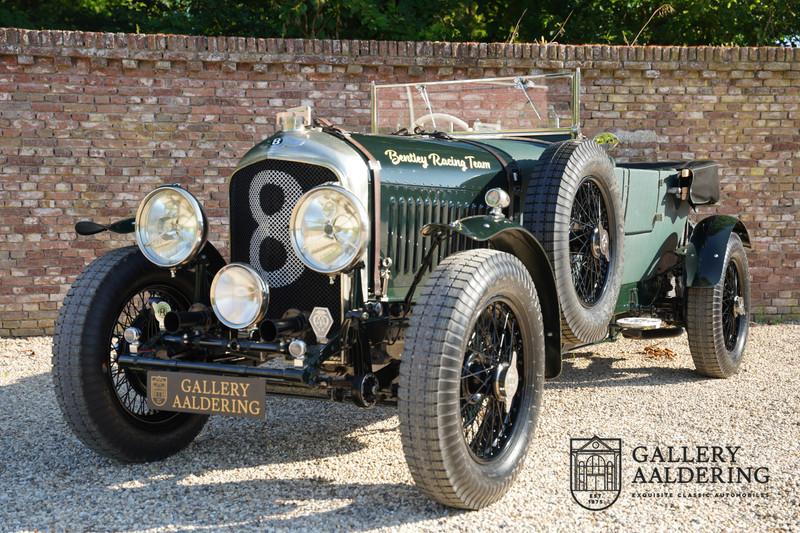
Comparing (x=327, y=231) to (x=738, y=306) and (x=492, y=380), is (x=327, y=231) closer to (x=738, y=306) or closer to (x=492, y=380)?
(x=492, y=380)

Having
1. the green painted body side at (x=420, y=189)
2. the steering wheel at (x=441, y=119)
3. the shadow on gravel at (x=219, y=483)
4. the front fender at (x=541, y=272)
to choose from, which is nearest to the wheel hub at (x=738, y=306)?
the steering wheel at (x=441, y=119)

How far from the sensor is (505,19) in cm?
1165

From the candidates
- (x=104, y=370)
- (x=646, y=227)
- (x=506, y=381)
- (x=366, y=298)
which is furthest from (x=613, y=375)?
(x=104, y=370)

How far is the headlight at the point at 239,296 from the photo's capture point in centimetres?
317

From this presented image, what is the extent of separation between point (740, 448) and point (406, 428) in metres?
1.84

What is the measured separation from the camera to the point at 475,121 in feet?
16.7

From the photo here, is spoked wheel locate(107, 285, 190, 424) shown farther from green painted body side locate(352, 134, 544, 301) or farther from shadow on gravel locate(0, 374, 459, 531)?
green painted body side locate(352, 134, 544, 301)

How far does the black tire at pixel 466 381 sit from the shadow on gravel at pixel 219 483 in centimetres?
23

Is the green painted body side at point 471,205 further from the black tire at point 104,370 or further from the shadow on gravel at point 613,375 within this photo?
the black tire at point 104,370

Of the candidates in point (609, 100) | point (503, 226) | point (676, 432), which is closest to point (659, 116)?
point (609, 100)

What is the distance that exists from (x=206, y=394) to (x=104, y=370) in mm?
593

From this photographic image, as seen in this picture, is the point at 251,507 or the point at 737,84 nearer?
the point at 251,507

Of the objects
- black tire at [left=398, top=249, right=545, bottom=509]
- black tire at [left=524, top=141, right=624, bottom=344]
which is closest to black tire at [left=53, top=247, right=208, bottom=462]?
black tire at [left=398, top=249, right=545, bottom=509]

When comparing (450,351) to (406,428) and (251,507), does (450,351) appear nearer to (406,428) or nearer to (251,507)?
(406,428)
